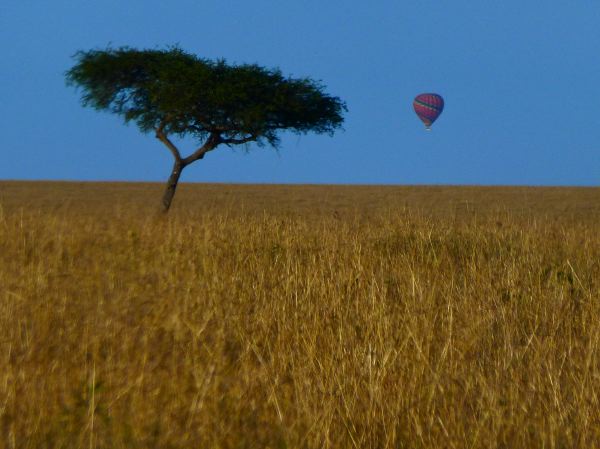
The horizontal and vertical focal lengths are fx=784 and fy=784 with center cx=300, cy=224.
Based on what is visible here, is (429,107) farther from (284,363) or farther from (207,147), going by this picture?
(284,363)

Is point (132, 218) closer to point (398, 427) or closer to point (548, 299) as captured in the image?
point (548, 299)

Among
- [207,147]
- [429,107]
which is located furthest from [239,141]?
[429,107]

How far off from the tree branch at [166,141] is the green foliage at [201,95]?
0.35ft

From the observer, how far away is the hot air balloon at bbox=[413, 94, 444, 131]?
45.7 m

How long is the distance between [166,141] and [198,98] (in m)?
Result: 2.66

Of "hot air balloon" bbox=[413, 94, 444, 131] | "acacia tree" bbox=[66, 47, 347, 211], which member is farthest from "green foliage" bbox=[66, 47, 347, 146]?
"hot air balloon" bbox=[413, 94, 444, 131]

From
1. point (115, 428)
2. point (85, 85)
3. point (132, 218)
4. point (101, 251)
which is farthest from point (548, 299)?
point (85, 85)

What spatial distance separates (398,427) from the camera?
329 centimetres

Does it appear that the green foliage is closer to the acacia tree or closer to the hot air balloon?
the acacia tree

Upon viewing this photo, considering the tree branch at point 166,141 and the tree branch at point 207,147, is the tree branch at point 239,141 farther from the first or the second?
the tree branch at point 166,141

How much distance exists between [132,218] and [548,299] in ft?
24.0

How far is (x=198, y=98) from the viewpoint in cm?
2784

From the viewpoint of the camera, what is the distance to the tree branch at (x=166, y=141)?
2944 centimetres

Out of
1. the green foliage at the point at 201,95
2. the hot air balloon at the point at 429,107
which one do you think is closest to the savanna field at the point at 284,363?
the green foliage at the point at 201,95
